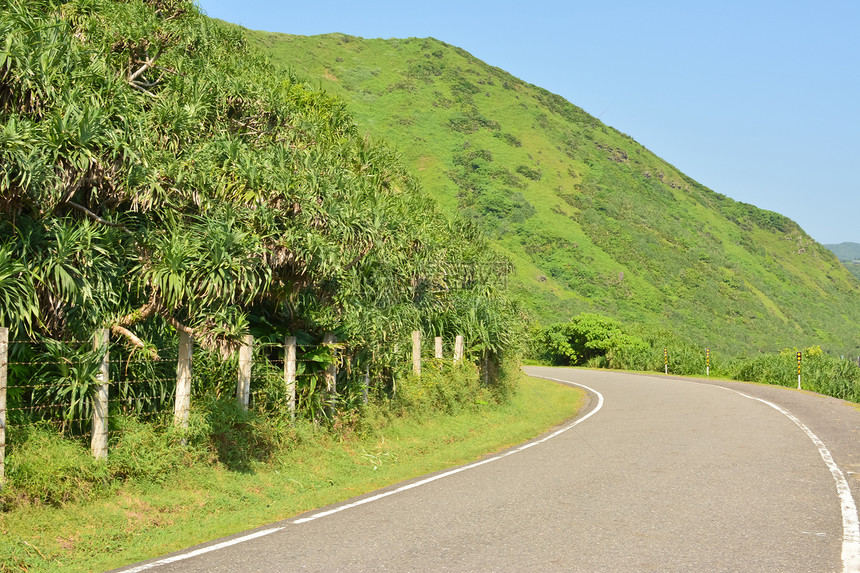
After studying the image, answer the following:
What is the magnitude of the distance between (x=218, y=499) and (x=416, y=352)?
8.24 metres

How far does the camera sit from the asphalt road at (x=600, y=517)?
5984mm

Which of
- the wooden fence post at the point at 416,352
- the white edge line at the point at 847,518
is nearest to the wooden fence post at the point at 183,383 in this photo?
the white edge line at the point at 847,518

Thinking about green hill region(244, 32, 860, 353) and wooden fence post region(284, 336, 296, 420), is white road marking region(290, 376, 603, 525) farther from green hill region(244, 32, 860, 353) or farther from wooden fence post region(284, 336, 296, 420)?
green hill region(244, 32, 860, 353)

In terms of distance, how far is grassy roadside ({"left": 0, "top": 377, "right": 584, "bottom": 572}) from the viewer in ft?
21.3

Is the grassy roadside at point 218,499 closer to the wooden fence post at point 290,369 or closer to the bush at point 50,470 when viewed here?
the bush at point 50,470

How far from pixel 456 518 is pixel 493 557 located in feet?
4.66


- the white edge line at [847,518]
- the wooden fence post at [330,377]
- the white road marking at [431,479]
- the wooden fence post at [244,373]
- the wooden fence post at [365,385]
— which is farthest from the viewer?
the wooden fence post at [365,385]

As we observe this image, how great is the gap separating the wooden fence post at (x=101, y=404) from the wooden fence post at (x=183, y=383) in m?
1.02

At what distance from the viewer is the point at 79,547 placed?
21.6 feet

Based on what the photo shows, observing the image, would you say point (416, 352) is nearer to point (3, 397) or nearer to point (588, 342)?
point (3, 397)

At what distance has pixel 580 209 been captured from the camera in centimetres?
9212

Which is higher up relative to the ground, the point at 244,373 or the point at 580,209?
the point at 580,209

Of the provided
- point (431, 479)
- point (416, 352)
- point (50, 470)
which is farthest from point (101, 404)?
point (416, 352)

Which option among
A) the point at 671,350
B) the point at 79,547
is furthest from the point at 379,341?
the point at 671,350
